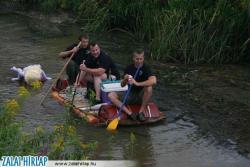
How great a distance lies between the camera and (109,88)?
10586 mm

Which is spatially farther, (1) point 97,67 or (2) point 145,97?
(1) point 97,67

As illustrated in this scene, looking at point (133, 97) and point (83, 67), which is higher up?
point (83, 67)

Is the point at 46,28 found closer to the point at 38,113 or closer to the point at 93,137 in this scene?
the point at 38,113

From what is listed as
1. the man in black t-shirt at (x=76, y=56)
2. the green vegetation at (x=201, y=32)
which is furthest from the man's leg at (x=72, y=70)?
the green vegetation at (x=201, y=32)

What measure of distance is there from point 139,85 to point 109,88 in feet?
2.24

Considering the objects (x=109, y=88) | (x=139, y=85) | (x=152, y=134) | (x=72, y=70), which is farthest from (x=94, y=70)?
(x=152, y=134)

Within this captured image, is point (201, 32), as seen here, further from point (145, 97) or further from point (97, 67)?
point (145, 97)

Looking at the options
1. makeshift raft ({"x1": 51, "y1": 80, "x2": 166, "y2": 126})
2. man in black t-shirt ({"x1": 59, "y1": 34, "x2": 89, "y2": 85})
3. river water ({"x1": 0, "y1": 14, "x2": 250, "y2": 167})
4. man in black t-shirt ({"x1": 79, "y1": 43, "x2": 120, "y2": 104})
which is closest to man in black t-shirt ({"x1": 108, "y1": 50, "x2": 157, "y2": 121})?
Answer: makeshift raft ({"x1": 51, "y1": 80, "x2": 166, "y2": 126})

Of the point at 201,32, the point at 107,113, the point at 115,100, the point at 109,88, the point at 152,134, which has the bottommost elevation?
the point at 152,134

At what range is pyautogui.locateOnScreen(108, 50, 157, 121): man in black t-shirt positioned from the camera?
10195 mm

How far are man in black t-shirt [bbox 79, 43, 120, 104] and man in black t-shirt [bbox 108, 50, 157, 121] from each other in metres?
0.74

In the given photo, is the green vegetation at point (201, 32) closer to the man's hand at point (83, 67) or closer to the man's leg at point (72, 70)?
the man's leg at point (72, 70)

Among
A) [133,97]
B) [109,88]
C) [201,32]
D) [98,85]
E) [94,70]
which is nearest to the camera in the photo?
[133,97]

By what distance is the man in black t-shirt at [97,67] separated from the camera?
11.1 m
